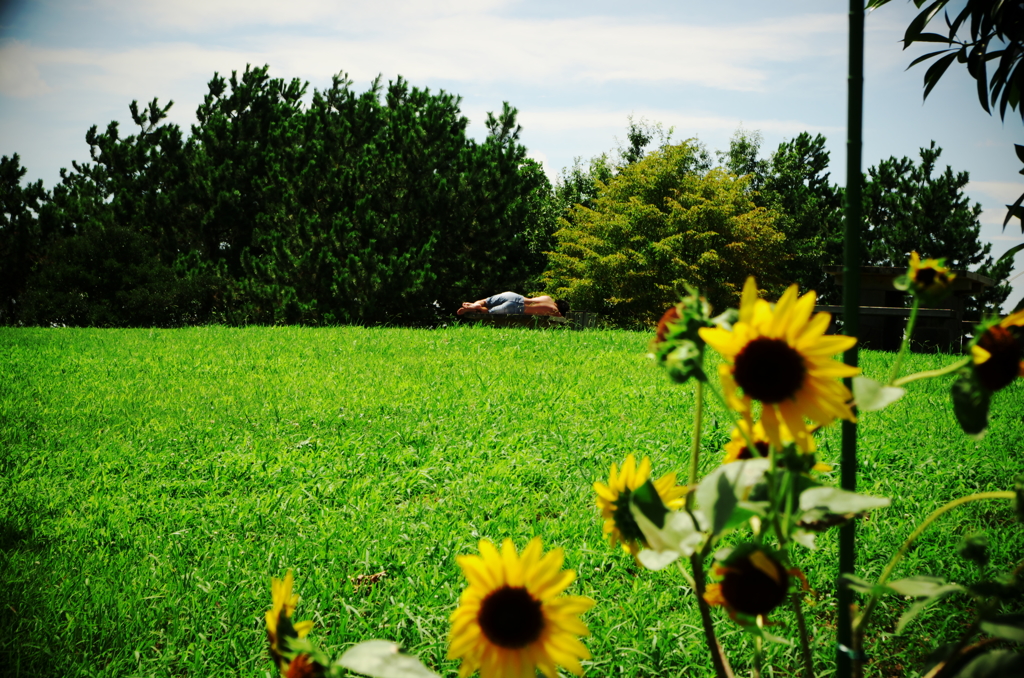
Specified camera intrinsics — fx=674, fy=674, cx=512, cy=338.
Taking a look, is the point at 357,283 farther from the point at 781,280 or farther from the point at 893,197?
the point at 893,197

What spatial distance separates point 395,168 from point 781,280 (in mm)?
10377

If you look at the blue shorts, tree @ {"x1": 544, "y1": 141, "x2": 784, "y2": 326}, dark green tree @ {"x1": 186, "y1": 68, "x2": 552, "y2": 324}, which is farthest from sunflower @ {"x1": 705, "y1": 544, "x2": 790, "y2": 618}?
tree @ {"x1": 544, "y1": 141, "x2": 784, "y2": 326}

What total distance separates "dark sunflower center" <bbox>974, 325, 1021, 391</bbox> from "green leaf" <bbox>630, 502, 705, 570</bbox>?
0.23 m

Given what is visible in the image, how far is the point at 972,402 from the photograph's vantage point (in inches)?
18.4

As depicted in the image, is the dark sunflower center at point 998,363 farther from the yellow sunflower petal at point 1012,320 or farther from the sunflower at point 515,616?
the sunflower at point 515,616

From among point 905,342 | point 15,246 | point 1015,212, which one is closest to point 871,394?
point 905,342

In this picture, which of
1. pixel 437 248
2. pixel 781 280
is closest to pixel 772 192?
pixel 781 280

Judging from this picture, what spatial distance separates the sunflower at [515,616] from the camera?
0.53 meters

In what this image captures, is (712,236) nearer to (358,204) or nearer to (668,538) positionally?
(358,204)

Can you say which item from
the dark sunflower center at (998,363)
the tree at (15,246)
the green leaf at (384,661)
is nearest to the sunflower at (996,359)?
the dark sunflower center at (998,363)

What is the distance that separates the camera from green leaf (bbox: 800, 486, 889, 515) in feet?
1.60

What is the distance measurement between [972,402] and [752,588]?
0.20m

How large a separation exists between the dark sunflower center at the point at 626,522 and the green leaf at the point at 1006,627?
24 centimetres

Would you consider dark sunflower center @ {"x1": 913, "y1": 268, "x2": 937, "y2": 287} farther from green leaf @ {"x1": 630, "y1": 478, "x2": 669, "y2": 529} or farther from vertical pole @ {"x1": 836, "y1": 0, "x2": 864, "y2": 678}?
green leaf @ {"x1": 630, "y1": 478, "x2": 669, "y2": 529}
